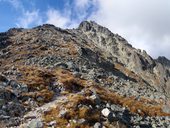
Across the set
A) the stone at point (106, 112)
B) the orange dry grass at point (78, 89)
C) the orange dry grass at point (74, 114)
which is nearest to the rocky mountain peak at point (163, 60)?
the orange dry grass at point (78, 89)

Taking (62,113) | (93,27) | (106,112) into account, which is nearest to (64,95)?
(62,113)

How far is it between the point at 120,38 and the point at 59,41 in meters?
65.6

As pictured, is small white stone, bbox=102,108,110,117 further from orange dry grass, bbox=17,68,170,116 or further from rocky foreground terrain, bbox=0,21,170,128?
orange dry grass, bbox=17,68,170,116

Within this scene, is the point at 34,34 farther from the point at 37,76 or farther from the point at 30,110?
the point at 30,110

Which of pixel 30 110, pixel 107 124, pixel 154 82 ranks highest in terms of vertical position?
pixel 154 82

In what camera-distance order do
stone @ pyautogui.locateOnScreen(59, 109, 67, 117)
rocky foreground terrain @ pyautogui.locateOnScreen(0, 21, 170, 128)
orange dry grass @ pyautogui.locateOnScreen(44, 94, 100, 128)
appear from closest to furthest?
orange dry grass @ pyautogui.locateOnScreen(44, 94, 100, 128) < rocky foreground terrain @ pyautogui.locateOnScreen(0, 21, 170, 128) < stone @ pyautogui.locateOnScreen(59, 109, 67, 117)

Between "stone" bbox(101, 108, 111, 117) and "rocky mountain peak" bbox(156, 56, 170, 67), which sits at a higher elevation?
"rocky mountain peak" bbox(156, 56, 170, 67)

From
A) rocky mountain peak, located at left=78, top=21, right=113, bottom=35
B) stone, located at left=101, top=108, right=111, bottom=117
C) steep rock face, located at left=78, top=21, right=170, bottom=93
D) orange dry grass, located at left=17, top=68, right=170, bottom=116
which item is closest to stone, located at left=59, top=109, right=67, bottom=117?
stone, located at left=101, top=108, right=111, bottom=117

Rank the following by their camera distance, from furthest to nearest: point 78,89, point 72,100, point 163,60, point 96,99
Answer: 1. point 163,60
2. point 78,89
3. point 72,100
4. point 96,99

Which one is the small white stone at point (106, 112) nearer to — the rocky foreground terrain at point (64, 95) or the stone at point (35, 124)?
the rocky foreground terrain at point (64, 95)

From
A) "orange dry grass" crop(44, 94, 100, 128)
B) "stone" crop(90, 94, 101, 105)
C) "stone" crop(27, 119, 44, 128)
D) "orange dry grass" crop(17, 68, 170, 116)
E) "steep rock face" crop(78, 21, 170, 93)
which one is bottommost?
"stone" crop(27, 119, 44, 128)

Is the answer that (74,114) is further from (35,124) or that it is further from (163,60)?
(163,60)

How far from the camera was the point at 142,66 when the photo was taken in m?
148

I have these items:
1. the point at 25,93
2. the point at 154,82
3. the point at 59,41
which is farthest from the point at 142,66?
the point at 25,93
